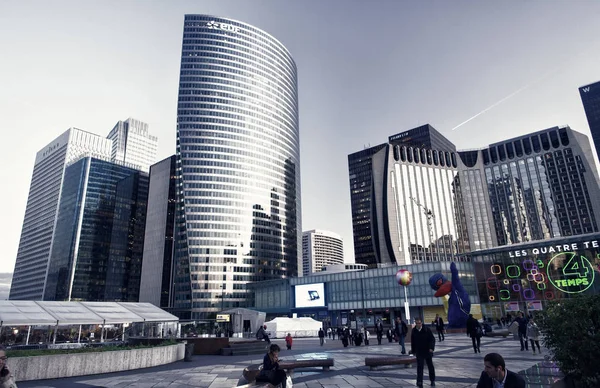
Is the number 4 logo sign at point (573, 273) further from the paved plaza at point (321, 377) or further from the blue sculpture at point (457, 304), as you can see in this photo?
the paved plaza at point (321, 377)

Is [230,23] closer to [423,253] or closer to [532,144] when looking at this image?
[423,253]

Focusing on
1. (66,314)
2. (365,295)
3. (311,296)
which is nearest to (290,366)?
(66,314)

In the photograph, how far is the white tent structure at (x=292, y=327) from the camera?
50.7m

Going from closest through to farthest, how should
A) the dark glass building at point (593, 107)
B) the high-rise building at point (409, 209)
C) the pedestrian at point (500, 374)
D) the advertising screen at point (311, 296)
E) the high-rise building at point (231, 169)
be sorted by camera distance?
the pedestrian at point (500, 374)
the advertising screen at point (311, 296)
the high-rise building at point (231, 169)
the high-rise building at point (409, 209)
the dark glass building at point (593, 107)

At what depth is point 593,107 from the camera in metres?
188

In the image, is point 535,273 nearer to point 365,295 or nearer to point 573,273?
point 573,273

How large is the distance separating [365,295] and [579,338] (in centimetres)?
7585

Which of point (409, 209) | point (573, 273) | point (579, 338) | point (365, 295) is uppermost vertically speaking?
point (409, 209)

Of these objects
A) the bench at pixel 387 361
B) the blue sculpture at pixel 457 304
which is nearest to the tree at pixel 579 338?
the bench at pixel 387 361

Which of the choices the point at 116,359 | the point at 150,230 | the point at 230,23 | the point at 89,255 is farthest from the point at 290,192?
the point at 116,359

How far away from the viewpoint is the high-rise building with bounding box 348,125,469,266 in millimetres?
148375

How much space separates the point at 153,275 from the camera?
14125 cm

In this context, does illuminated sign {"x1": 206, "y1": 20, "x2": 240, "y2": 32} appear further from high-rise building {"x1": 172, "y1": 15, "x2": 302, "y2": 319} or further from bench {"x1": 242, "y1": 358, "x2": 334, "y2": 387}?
bench {"x1": 242, "y1": 358, "x2": 334, "y2": 387}

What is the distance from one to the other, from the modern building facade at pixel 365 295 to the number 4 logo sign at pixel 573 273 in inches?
548
